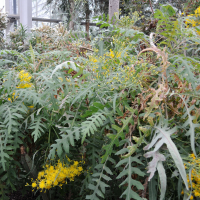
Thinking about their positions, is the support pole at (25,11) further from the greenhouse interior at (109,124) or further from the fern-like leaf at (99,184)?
the fern-like leaf at (99,184)

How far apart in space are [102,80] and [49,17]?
1330cm

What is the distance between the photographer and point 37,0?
12.0 meters

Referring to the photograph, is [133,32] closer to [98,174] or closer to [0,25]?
[98,174]

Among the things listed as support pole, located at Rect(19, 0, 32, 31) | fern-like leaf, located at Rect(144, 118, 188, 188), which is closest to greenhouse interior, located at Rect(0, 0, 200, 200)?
fern-like leaf, located at Rect(144, 118, 188, 188)

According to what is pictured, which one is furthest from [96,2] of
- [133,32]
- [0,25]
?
[133,32]

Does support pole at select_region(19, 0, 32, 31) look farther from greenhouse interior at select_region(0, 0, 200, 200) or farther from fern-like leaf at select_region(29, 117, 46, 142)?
fern-like leaf at select_region(29, 117, 46, 142)

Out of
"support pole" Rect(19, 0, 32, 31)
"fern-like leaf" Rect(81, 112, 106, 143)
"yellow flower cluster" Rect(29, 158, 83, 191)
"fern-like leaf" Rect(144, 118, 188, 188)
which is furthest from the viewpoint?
"support pole" Rect(19, 0, 32, 31)

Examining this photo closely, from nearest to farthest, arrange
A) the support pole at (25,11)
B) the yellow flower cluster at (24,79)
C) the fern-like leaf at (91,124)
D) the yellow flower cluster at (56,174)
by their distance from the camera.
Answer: the fern-like leaf at (91,124) < the yellow flower cluster at (56,174) < the yellow flower cluster at (24,79) < the support pole at (25,11)

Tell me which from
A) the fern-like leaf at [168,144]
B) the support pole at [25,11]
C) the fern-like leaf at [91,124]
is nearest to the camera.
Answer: the fern-like leaf at [168,144]

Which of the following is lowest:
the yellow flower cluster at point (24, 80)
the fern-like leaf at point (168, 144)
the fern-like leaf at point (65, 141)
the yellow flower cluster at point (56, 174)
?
the yellow flower cluster at point (56, 174)

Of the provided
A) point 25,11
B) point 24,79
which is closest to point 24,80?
point 24,79

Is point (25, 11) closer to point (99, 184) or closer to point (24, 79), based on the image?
point (24, 79)

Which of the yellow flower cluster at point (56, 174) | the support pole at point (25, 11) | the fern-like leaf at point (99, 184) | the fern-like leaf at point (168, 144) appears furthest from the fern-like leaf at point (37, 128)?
the support pole at point (25, 11)

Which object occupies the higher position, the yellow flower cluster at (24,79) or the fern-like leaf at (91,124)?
the yellow flower cluster at (24,79)
